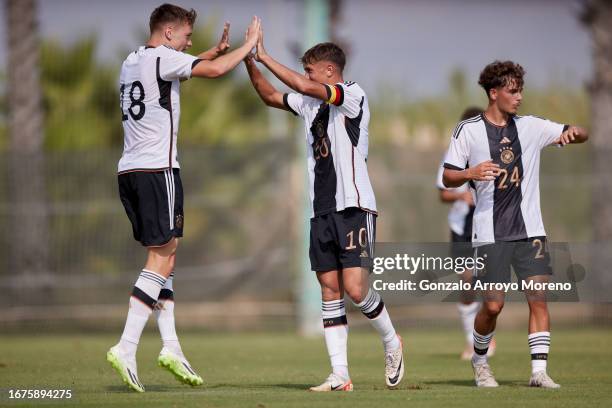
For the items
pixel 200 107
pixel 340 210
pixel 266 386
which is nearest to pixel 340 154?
pixel 340 210

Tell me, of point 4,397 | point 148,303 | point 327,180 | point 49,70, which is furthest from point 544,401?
point 49,70

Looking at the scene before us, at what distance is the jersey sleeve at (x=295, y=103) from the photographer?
877 cm

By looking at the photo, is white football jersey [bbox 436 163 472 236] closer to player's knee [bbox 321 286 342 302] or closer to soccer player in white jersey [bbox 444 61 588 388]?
soccer player in white jersey [bbox 444 61 588 388]

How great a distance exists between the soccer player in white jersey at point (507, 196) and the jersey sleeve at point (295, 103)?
3.93ft

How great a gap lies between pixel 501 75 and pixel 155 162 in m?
2.74

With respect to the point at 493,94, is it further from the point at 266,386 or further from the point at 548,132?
the point at 266,386

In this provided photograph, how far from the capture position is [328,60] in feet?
28.4

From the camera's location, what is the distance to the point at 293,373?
10453 mm

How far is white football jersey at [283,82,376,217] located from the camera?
8438mm

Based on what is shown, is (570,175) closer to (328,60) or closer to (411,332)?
(411,332)

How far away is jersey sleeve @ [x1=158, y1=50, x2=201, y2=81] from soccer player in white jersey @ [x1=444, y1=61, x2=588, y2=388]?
2094 millimetres

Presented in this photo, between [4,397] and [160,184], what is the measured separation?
189 centimetres

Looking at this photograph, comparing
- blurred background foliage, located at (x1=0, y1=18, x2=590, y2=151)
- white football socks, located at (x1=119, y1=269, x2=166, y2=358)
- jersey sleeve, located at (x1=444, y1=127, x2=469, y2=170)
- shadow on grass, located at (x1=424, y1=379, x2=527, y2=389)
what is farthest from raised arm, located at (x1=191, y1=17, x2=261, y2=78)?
blurred background foliage, located at (x1=0, y1=18, x2=590, y2=151)

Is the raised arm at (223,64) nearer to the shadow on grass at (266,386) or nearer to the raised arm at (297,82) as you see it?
the raised arm at (297,82)
